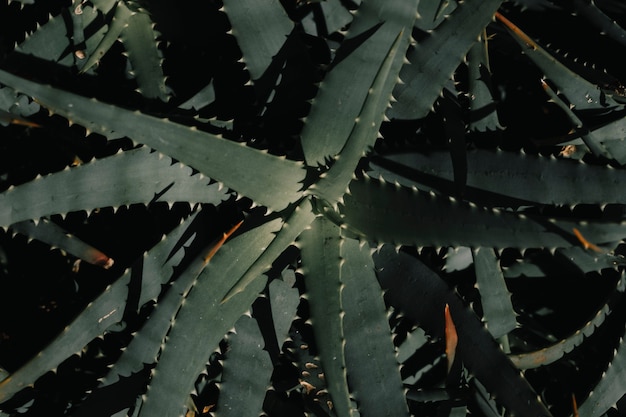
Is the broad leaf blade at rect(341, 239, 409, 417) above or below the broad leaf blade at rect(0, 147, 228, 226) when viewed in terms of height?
below

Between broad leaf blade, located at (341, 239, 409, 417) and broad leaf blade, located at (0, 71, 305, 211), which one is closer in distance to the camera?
broad leaf blade, located at (0, 71, 305, 211)

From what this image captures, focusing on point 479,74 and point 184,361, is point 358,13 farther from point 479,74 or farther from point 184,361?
point 184,361

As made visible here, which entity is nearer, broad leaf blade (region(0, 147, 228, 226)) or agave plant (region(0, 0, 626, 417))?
agave plant (region(0, 0, 626, 417))

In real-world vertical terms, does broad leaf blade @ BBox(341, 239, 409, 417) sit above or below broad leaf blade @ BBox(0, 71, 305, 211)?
below

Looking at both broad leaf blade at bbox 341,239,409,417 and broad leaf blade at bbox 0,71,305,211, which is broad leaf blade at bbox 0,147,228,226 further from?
broad leaf blade at bbox 341,239,409,417

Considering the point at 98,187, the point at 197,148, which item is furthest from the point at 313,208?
the point at 98,187

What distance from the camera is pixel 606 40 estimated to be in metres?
A: 1.17

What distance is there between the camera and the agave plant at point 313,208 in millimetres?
880

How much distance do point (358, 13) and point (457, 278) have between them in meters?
0.51

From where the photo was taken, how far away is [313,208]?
0.91 meters

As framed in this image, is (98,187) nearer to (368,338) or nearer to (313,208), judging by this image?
(313,208)

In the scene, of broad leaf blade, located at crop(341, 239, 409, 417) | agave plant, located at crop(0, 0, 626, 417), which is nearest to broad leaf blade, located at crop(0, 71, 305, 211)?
agave plant, located at crop(0, 0, 626, 417)

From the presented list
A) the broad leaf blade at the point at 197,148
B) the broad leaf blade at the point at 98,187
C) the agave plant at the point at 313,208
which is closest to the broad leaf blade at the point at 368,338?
the agave plant at the point at 313,208

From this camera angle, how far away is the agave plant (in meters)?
0.88
